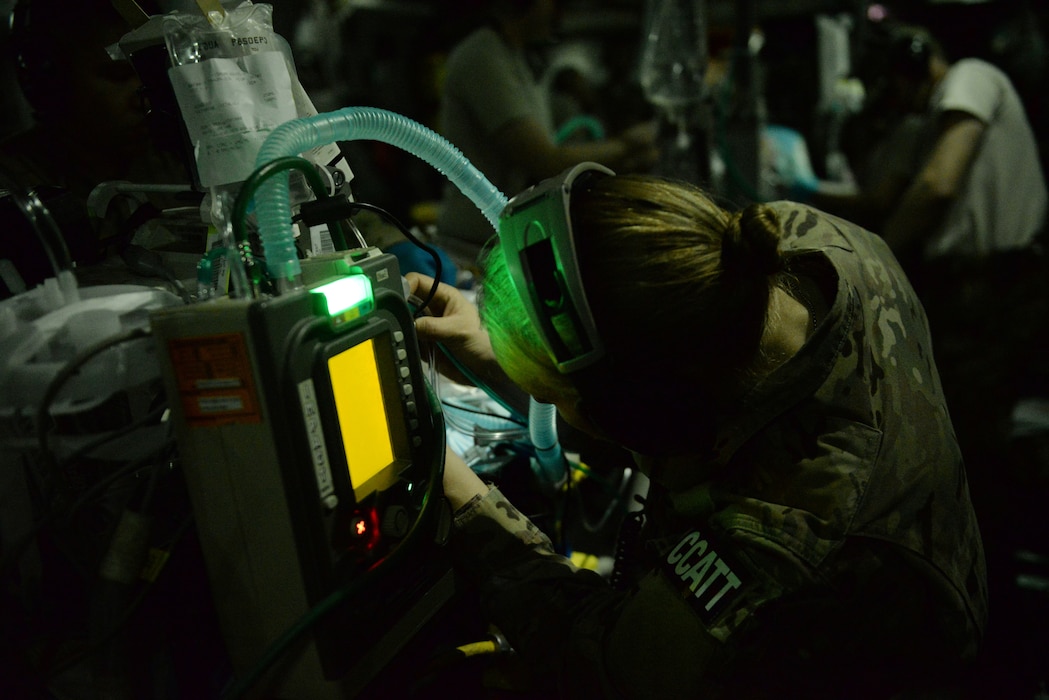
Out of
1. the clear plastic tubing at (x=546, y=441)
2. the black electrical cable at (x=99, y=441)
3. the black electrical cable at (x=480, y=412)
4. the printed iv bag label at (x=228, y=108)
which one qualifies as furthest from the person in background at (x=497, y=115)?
the black electrical cable at (x=99, y=441)

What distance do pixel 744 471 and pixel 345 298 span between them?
52 centimetres

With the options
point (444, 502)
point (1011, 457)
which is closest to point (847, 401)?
point (444, 502)

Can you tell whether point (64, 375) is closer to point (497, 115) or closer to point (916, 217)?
point (497, 115)

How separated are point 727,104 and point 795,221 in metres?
2.31

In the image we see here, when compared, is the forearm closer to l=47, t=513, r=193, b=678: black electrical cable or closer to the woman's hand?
the woman's hand

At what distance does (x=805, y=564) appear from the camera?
80 cm

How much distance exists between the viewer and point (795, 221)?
1.13 m

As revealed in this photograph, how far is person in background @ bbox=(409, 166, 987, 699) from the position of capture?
0.78 meters

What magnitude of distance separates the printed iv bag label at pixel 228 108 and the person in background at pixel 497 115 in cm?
115

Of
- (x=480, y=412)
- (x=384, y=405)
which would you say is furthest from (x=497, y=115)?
(x=384, y=405)

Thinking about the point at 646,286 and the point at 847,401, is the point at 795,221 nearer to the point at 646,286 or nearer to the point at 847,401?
the point at 847,401

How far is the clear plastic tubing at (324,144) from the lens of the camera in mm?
757

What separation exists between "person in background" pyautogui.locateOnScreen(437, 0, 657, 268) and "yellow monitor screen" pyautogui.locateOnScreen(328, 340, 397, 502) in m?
1.22

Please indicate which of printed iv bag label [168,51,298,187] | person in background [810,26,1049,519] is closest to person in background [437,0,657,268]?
printed iv bag label [168,51,298,187]
